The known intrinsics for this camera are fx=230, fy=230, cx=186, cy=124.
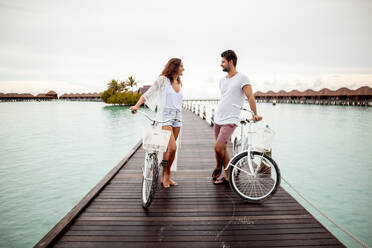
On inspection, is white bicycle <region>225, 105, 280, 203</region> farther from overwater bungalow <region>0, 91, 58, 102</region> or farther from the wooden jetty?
overwater bungalow <region>0, 91, 58, 102</region>

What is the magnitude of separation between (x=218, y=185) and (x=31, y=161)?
10.2m

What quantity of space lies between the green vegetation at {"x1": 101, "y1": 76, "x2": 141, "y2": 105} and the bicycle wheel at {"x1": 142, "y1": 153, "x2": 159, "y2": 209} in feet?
190

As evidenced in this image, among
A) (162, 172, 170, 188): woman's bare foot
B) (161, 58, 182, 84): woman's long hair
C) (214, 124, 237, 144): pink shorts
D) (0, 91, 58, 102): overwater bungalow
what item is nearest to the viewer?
(161, 58, 182, 84): woman's long hair

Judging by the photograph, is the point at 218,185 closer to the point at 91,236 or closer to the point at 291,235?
the point at 291,235

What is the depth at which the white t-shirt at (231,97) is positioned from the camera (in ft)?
10.3

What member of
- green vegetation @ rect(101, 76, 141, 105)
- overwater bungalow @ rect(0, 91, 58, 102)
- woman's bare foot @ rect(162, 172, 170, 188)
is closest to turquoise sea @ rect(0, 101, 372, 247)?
woman's bare foot @ rect(162, 172, 170, 188)

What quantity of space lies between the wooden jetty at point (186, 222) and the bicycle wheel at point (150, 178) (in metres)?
0.16

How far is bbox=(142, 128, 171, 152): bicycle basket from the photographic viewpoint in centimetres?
271

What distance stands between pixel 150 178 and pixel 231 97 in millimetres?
1555

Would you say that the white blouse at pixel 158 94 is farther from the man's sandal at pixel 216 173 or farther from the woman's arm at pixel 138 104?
the man's sandal at pixel 216 173

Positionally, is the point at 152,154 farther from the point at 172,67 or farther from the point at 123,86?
the point at 123,86

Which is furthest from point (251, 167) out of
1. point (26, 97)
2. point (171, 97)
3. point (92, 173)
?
point (26, 97)

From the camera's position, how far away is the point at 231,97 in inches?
126

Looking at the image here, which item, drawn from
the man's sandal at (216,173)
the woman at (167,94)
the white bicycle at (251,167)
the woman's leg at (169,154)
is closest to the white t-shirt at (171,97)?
the woman at (167,94)
